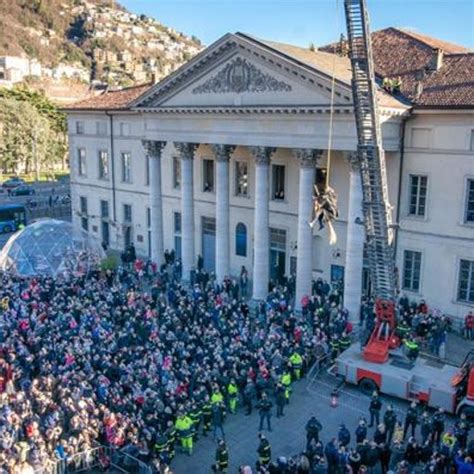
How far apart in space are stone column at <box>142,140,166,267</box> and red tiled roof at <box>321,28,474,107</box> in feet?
46.3

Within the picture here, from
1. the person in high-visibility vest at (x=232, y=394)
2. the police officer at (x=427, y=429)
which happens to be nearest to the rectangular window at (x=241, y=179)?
the person in high-visibility vest at (x=232, y=394)

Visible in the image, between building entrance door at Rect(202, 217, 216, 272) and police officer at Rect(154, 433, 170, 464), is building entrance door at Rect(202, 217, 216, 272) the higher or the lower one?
the higher one

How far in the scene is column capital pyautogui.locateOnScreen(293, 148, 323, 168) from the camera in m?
27.4

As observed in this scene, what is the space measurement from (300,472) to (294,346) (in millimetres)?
7931

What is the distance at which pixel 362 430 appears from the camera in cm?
1655

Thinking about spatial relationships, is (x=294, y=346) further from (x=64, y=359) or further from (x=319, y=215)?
(x=64, y=359)

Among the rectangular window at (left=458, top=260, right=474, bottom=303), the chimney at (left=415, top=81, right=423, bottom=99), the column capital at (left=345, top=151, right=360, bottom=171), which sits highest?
the chimney at (left=415, top=81, right=423, bottom=99)

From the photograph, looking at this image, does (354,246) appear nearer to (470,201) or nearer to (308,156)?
(308,156)

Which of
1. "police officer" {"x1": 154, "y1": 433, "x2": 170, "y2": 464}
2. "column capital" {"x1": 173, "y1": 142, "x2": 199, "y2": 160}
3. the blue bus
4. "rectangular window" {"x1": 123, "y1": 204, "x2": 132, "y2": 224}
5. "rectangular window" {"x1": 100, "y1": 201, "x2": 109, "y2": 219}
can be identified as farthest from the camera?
the blue bus

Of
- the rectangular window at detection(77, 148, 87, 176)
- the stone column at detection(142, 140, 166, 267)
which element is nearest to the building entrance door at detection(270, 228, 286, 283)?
the stone column at detection(142, 140, 166, 267)

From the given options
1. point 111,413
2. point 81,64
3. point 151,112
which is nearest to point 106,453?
point 111,413

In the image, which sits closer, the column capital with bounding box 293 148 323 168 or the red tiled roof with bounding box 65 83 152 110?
the column capital with bounding box 293 148 323 168

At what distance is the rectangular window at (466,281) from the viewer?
86.4 ft

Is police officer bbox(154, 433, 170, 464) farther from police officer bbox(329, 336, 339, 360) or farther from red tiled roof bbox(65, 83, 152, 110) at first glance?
red tiled roof bbox(65, 83, 152, 110)
